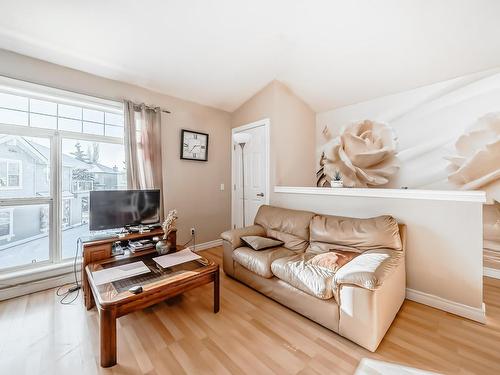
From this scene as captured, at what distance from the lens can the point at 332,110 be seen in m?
3.69

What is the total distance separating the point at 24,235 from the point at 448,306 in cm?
431

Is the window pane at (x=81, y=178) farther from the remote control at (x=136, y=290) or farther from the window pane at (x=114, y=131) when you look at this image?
the remote control at (x=136, y=290)

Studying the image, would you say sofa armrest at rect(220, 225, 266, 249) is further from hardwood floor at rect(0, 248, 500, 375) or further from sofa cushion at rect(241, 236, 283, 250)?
hardwood floor at rect(0, 248, 500, 375)

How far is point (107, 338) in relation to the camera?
1.37m

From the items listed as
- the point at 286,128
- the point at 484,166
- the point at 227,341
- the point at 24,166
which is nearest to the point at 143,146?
the point at 24,166

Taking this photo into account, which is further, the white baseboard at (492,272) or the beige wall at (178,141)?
the white baseboard at (492,272)

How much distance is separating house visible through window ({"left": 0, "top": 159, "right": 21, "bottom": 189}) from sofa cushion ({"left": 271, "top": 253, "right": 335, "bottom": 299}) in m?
2.81

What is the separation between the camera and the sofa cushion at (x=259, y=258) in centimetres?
209

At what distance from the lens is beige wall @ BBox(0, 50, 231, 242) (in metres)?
2.34

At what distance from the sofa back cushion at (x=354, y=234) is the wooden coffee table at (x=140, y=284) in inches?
46.5

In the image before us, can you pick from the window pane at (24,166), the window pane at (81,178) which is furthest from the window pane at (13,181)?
the window pane at (81,178)

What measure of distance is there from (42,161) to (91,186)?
53cm

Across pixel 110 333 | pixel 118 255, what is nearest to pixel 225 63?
pixel 118 255

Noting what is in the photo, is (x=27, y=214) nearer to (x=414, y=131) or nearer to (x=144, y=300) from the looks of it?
(x=144, y=300)
